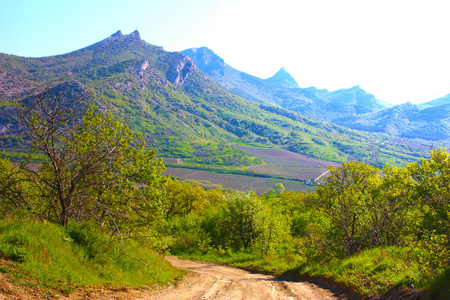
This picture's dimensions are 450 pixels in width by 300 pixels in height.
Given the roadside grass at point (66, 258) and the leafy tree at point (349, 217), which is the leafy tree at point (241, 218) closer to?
the leafy tree at point (349, 217)

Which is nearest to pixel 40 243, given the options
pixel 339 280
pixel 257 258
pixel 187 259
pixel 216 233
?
pixel 339 280

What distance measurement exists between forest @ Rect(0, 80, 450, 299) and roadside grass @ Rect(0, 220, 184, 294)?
0.12ft

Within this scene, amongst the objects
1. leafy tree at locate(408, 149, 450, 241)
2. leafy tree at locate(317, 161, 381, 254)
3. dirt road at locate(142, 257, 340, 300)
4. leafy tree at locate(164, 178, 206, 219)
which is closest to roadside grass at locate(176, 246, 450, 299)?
dirt road at locate(142, 257, 340, 300)

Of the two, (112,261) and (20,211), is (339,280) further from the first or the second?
(20,211)

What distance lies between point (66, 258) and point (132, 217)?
7390mm

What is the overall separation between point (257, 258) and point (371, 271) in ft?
52.8

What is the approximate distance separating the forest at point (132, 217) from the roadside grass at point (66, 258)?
0.12ft

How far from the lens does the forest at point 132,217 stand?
26.3ft

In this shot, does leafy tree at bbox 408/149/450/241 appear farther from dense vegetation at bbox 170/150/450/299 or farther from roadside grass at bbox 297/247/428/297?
roadside grass at bbox 297/247/428/297

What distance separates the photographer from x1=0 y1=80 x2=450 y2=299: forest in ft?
26.3

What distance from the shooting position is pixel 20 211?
8.86m

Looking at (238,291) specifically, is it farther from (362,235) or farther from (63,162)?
(63,162)

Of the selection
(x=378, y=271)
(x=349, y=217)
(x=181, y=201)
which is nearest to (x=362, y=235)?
(x=349, y=217)

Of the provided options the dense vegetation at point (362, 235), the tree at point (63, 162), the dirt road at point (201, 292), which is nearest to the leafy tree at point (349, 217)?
the dense vegetation at point (362, 235)
